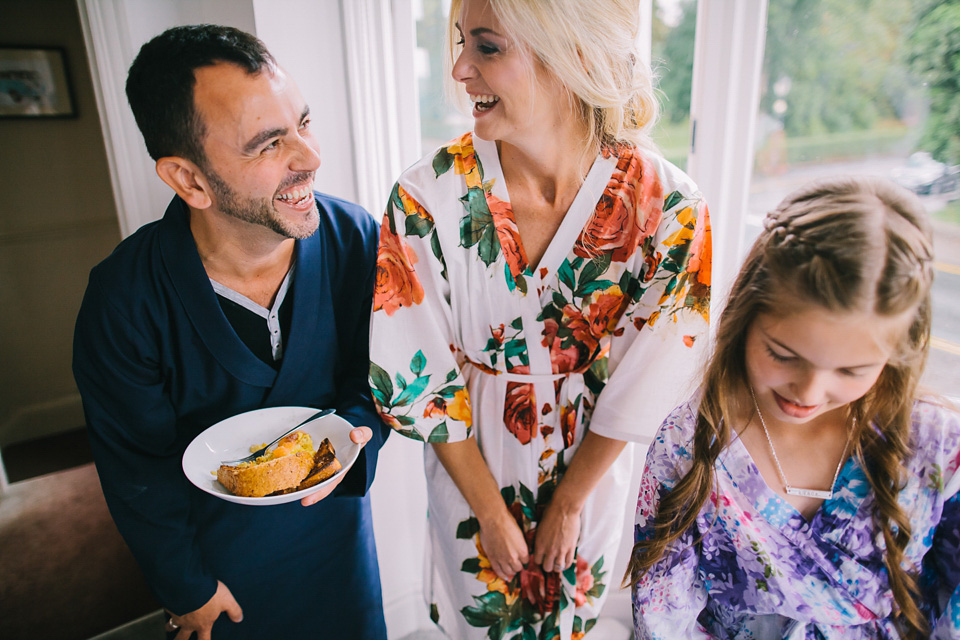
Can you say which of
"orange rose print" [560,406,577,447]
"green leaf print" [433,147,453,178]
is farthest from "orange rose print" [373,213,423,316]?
"orange rose print" [560,406,577,447]

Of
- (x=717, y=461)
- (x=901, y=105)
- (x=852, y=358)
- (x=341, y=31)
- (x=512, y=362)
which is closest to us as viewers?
(x=852, y=358)

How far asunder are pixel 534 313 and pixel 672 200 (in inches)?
11.1

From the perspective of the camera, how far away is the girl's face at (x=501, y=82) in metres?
0.88

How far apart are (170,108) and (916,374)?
111 centimetres

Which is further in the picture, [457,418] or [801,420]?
[457,418]

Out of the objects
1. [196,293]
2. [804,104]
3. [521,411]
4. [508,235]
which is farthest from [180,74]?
[804,104]

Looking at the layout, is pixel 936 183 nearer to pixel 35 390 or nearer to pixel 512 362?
pixel 512 362

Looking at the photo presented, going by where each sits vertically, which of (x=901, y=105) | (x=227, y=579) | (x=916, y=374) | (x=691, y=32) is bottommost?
(x=227, y=579)

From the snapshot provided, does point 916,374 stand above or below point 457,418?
above

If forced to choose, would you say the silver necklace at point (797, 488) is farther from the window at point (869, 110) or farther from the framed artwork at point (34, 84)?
the framed artwork at point (34, 84)

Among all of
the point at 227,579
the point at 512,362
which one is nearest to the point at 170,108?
the point at 512,362

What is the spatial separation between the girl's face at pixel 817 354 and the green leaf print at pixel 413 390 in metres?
0.53

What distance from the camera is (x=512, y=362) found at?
3.44 ft

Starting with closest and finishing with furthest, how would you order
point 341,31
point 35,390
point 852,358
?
point 852,358, point 341,31, point 35,390
